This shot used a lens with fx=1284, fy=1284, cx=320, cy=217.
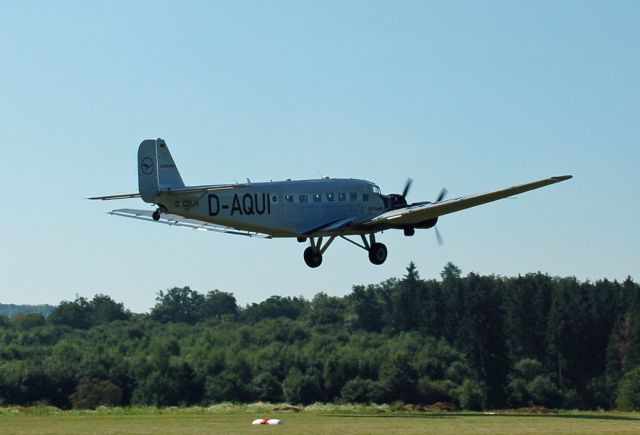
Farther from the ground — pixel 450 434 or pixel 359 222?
pixel 359 222

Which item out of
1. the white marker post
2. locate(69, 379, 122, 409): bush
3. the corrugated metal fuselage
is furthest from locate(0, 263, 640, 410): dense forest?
the white marker post

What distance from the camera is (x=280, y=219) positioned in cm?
5638

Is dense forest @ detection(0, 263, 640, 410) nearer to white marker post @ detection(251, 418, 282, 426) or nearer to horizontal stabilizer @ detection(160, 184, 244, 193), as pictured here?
horizontal stabilizer @ detection(160, 184, 244, 193)

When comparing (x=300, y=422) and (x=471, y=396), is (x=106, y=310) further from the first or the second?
(x=300, y=422)

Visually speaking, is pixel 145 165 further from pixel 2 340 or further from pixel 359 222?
pixel 2 340

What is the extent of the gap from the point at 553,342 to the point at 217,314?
41.0m

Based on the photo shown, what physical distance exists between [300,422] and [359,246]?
13067 mm

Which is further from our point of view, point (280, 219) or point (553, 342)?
point (553, 342)

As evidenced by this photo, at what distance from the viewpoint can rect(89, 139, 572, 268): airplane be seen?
177ft

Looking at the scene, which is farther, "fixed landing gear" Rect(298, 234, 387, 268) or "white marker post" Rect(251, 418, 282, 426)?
"fixed landing gear" Rect(298, 234, 387, 268)

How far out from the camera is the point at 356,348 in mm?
101500

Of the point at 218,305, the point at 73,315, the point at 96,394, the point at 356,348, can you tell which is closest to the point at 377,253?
the point at 96,394

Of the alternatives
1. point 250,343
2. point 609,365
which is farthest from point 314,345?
point 609,365

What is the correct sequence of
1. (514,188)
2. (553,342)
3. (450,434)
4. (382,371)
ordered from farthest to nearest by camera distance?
(553,342)
(382,371)
(514,188)
(450,434)
